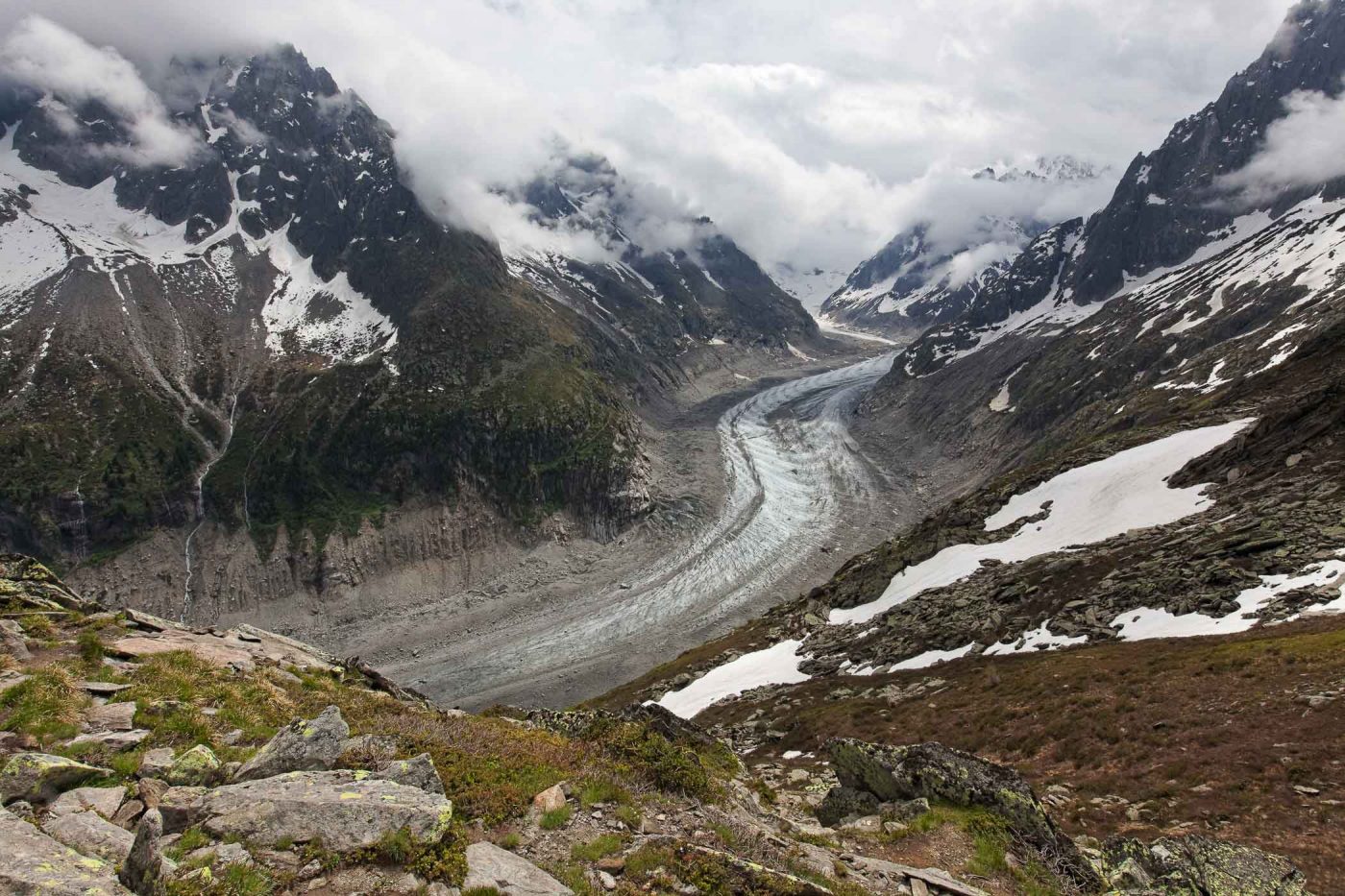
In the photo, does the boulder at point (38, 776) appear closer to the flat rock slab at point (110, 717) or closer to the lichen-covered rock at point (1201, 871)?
the flat rock slab at point (110, 717)

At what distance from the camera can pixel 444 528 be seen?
13612 cm

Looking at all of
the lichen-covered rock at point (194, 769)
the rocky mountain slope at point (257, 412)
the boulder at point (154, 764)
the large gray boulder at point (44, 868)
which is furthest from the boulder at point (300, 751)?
the rocky mountain slope at point (257, 412)

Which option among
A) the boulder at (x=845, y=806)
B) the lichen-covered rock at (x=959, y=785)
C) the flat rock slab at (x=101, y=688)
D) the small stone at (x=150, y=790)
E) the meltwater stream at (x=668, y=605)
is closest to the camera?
the small stone at (x=150, y=790)

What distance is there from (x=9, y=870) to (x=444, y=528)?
5374 inches

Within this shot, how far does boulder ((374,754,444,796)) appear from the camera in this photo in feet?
38.5

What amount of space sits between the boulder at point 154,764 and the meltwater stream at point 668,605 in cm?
7425

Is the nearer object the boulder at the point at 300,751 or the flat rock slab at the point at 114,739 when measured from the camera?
the boulder at the point at 300,751

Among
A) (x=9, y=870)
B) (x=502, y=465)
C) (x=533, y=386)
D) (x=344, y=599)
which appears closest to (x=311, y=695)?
(x=9, y=870)

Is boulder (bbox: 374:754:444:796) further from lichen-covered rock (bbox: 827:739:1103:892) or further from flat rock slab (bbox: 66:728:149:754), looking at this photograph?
lichen-covered rock (bbox: 827:739:1103:892)

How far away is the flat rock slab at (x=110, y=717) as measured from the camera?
14188 mm

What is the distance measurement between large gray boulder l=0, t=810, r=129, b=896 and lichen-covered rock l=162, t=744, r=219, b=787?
366 centimetres

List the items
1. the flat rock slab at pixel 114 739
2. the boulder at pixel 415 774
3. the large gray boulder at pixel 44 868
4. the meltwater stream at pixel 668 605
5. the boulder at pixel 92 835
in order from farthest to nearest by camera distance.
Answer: the meltwater stream at pixel 668 605 → the flat rock slab at pixel 114 739 → the boulder at pixel 415 774 → the boulder at pixel 92 835 → the large gray boulder at pixel 44 868

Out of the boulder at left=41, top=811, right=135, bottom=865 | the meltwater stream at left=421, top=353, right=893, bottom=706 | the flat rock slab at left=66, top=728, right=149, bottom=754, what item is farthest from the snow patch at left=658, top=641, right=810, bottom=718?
the boulder at left=41, top=811, right=135, bottom=865

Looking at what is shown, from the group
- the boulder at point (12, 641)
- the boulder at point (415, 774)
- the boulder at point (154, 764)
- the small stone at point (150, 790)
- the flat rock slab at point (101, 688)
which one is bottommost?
the boulder at point (415, 774)
